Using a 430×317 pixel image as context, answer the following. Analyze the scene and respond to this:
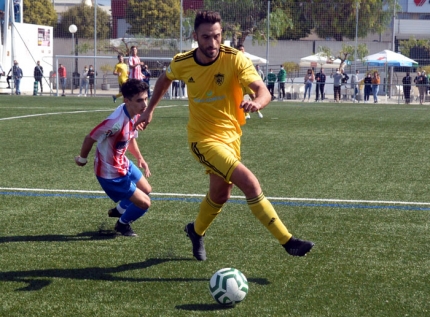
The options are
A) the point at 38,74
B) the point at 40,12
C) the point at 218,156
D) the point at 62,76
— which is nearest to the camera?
the point at 218,156

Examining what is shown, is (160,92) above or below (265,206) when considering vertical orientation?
above

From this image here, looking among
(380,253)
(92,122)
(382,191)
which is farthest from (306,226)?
(92,122)

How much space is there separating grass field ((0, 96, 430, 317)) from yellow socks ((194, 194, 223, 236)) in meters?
0.24

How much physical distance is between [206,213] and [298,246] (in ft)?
2.78

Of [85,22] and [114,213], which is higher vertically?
[85,22]

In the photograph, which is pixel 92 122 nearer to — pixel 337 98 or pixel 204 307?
pixel 204 307

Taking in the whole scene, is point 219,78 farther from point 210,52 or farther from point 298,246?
point 298,246

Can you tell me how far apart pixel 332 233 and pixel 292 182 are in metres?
2.92

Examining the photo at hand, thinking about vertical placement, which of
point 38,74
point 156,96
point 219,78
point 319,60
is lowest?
point 38,74

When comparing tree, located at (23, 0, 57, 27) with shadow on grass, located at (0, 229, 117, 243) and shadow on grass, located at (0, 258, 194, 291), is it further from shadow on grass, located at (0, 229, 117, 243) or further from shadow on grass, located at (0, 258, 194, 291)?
shadow on grass, located at (0, 258, 194, 291)

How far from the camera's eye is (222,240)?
6.11 meters

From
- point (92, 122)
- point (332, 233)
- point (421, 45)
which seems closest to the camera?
point (332, 233)

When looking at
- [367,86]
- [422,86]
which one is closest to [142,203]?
[367,86]

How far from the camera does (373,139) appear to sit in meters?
14.8
